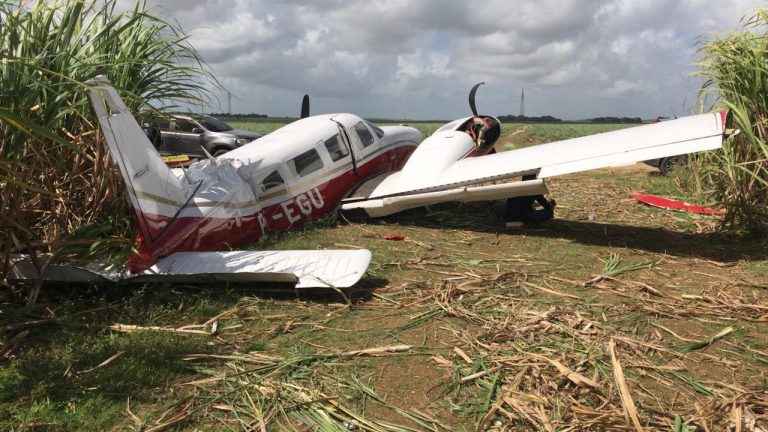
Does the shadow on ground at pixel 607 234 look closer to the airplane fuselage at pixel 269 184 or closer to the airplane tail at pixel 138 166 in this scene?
the airplane fuselage at pixel 269 184

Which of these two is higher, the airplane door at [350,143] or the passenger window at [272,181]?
the airplane door at [350,143]

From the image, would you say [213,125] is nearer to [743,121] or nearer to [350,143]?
[350,143]

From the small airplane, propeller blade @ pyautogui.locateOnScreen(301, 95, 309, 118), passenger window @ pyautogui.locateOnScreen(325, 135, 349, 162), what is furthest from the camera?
propeller blade @ pyautogui.locateOnScreen(301, 95, 309, 118)

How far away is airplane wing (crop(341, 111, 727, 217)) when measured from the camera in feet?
23.0

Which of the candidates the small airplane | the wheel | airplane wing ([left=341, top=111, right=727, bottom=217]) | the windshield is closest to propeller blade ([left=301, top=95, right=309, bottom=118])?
the small airplane

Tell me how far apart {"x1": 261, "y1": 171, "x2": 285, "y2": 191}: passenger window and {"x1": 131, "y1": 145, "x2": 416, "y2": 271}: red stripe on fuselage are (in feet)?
1.02

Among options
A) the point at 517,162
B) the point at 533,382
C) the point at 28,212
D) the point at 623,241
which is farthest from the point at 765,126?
the point at 28,212

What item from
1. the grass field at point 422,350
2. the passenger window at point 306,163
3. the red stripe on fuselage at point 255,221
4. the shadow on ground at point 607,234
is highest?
the passenger window at point 306,163

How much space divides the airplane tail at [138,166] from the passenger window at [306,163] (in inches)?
96.9

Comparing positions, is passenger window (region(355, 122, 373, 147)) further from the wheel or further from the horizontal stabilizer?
the wheel

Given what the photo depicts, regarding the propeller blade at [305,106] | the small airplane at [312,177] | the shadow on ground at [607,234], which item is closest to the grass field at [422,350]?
the shadow on ground at [607,234]

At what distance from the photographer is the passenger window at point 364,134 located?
33.4 ft

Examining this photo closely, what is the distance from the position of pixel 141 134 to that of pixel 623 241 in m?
7.31

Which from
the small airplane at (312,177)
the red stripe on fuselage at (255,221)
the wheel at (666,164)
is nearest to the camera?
the small airplane at (312,177)
